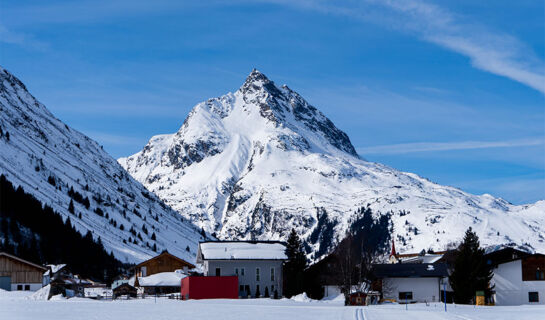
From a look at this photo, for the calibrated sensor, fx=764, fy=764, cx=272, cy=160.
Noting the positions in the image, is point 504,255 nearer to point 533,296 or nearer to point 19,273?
point 533,296

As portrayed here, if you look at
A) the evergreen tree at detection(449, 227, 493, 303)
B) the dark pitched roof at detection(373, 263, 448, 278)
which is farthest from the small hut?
the evergreen tree at detection(449, 227, 493, 303)

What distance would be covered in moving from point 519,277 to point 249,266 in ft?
126

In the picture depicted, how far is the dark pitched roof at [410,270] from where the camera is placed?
10644 centimetres

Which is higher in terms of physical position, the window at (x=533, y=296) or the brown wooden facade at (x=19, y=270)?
the brown wooden facade at (x=19, y=270)

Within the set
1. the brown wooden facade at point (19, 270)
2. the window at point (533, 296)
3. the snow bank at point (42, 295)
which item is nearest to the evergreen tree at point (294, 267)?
the window at point (533, 296)

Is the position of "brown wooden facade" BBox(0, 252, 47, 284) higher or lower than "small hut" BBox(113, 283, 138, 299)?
higher

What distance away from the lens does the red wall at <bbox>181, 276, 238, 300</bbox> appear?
332 ft

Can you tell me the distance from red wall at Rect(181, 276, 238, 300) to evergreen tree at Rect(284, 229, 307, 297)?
7581 mm

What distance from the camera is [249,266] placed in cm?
11288

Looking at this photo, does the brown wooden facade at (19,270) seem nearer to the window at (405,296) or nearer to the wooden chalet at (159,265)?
the wooden chalet at (159,265)

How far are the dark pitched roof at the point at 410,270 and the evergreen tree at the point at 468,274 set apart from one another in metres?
12.3

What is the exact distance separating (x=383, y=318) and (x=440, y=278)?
4975cm

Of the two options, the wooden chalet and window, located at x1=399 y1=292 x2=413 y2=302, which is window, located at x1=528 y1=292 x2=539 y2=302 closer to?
window, located at x1=399 y1=292 x2=413 y2=302

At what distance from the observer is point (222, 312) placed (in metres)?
64.6
